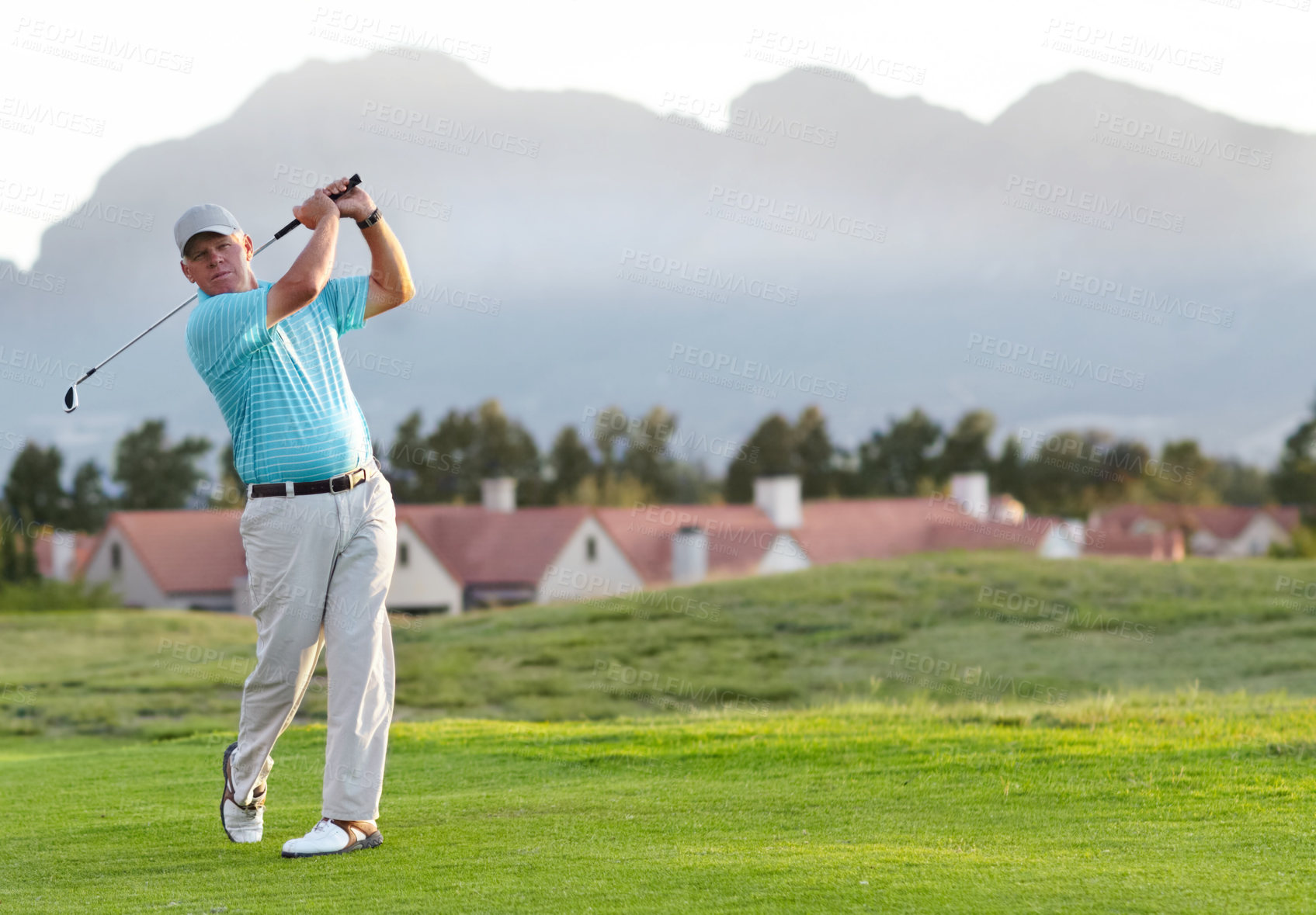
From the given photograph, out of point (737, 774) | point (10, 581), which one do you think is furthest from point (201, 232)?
Answer: point (10, 581)

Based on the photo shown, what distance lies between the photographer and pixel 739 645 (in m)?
25.4

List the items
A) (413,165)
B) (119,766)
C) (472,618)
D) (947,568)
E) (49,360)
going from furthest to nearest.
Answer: (413,165) → (947,568) → (472,618) → (49,360) → (119,766)

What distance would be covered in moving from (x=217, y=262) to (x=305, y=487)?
0.91 m

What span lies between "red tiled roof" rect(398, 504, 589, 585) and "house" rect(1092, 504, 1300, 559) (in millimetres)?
37147

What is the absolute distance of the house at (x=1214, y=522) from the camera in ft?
266

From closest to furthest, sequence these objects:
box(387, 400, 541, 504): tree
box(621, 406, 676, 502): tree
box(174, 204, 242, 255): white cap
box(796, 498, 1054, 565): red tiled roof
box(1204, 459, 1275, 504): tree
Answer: box(174, 204, 242, 255): white cap, box(796, 498, 1054, 565): red tiled roof, box(387, 400, 541, 504): tree, box(621, 406, 676, 502): tree, box(1204, 459, 1275, 504): tree

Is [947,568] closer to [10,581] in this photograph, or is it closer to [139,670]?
[139,670]

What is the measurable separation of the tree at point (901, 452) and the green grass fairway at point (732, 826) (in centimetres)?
Result: 8320

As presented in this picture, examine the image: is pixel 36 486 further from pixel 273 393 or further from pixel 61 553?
pixel 273 393

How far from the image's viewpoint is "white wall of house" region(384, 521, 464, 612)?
52.4m

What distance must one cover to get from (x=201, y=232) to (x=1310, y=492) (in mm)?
90233

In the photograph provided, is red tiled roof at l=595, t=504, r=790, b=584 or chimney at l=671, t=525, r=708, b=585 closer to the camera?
chimney at l=671, t=525, r=708, b=585

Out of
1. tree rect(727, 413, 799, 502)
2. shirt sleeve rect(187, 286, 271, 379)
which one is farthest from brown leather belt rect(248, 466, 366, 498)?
tree rect(727, 413, 799, 502)

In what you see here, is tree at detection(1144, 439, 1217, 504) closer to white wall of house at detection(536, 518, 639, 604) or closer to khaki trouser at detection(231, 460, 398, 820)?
white wall of house at detection(536, 518, 639, 604)
